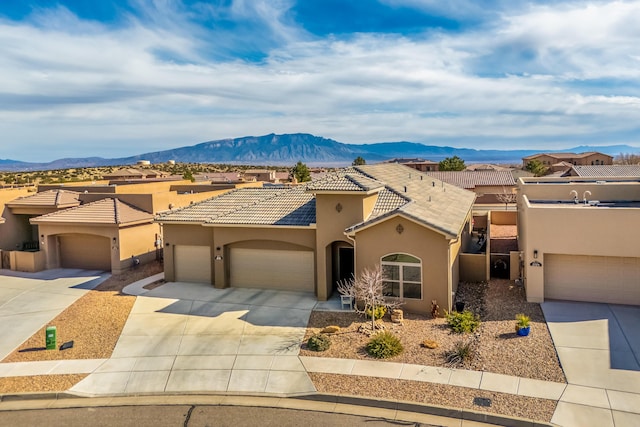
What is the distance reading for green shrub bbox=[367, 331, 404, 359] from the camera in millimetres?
15188

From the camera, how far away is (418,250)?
1825 cm

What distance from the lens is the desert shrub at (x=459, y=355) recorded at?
14469mm

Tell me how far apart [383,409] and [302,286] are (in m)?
9.76

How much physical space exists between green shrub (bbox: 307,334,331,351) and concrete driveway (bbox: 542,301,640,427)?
22.9 ft

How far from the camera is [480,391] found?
1288 cm

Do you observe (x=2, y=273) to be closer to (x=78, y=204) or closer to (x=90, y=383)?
(x=78, y=204)

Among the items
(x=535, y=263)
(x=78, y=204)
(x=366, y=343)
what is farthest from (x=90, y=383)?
(x=78, y=204)

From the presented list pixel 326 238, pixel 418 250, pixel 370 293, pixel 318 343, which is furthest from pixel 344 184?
pixel 318 343

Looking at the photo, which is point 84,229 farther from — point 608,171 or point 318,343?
point 608,171

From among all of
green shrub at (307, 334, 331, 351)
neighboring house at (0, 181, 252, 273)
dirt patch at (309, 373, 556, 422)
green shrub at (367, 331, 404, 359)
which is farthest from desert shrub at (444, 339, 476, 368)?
neighboring house at (0, 181, 252, 273)

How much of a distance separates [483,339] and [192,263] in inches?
567

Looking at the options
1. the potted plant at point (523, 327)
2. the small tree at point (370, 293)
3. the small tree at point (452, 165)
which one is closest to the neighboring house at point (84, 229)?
the small tree at point (370, 293)

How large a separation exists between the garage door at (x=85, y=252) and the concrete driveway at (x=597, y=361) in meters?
22.7

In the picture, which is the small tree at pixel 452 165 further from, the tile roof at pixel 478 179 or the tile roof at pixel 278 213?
the tile roof at pixel 278 213
